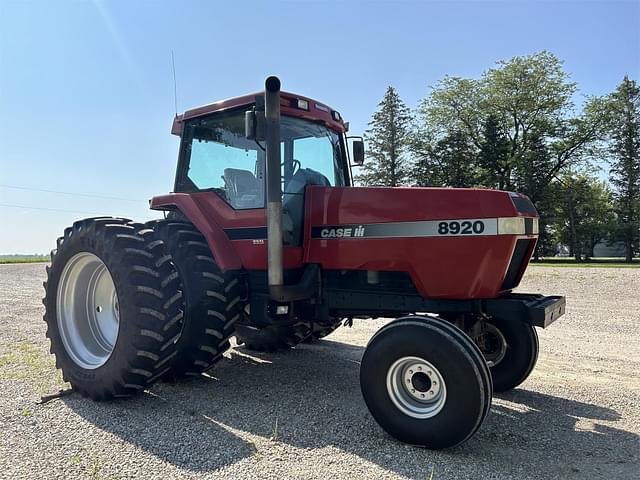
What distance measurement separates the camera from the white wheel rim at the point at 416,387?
3404 millimetres

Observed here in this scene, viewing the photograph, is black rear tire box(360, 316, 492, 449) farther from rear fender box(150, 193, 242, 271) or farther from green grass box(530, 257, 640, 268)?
green grass box(530, 257, 640, 268)

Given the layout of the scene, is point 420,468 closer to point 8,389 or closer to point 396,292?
point 396,292

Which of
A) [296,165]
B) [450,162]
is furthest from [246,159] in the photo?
[450,162]

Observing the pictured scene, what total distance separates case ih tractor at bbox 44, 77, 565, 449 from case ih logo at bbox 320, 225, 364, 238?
0.01 metres

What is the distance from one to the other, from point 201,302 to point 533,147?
1346 inches

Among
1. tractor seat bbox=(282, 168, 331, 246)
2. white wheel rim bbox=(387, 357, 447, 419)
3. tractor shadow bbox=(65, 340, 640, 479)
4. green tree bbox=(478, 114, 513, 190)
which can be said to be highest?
green tree bbox=(478, 114, 513, 190)

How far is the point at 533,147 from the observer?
33.8 m

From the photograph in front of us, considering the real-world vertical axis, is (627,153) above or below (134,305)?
above

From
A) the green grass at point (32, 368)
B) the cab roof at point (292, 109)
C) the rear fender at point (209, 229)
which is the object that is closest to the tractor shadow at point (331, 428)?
the green grass at point (32, 368)

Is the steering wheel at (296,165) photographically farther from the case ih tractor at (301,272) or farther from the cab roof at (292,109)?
the cab roof at (292,109)

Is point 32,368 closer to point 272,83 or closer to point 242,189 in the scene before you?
point 242,189

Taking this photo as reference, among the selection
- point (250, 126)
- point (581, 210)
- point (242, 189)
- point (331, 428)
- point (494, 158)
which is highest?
point (494, 158)

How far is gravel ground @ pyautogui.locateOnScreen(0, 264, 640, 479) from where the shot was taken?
307 cm

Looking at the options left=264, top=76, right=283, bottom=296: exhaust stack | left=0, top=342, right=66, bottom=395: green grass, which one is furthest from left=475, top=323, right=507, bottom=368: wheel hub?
left=0, top=342, right=66, bottom=395: green grass
